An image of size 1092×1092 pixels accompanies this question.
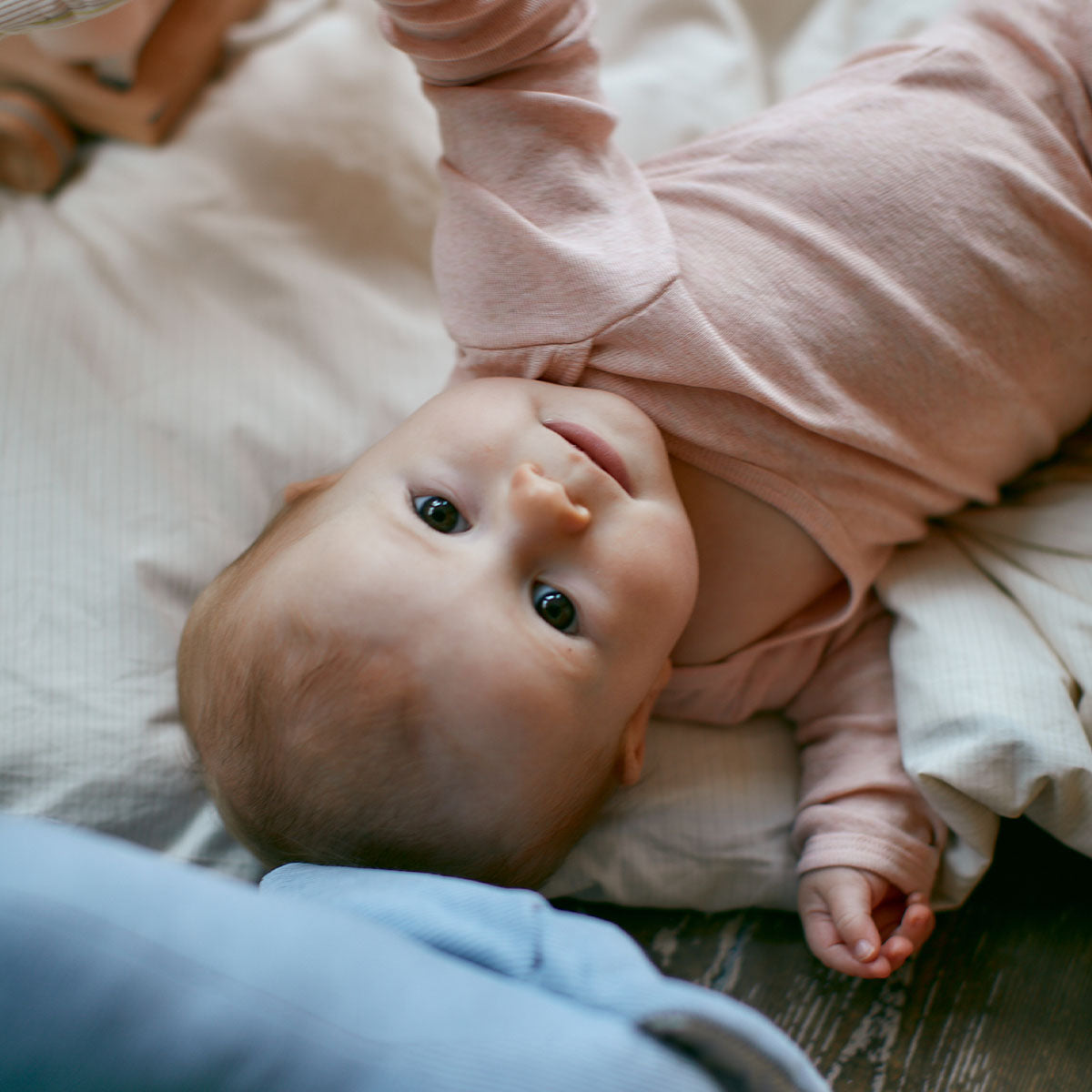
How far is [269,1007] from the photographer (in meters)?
0.52

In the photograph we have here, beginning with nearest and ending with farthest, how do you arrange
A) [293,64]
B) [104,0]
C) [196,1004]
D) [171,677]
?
[196,1004], [104,0], [171,677], [293,64]

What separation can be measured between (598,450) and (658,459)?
0.06 m

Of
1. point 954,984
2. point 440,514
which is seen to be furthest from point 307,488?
point 954,984

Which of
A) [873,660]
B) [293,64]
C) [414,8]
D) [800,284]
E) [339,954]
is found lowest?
[873,660]

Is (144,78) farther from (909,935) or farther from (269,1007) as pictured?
(909,935)

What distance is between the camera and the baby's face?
69cm

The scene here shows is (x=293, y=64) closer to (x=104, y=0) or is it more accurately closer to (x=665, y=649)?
(x=104, y=0)

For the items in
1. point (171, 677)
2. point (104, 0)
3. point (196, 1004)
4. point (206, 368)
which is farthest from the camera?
point (206, 368)

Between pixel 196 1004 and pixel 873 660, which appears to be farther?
pixel 873 660

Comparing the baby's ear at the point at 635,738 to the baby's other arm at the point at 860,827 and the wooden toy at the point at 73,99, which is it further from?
the wooden toy at the point at 73,99

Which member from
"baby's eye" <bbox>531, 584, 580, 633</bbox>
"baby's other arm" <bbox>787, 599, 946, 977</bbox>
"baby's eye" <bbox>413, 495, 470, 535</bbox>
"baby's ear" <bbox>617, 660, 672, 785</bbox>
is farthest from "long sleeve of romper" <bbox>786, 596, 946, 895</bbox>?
"baby's eye" <bbox>413, 495, 470, 535</bbox>

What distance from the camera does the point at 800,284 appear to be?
856 millimetres

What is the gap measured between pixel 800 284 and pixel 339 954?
2.09ft

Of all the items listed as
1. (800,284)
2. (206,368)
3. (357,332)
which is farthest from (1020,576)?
(206,368)
